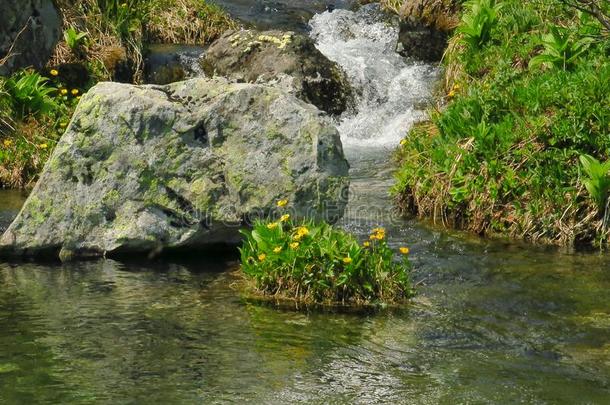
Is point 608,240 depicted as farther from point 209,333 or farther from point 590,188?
point 209,333

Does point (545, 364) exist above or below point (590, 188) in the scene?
below

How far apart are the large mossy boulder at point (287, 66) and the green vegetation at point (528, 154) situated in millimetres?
3860

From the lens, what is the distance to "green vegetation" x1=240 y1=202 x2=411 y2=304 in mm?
8844

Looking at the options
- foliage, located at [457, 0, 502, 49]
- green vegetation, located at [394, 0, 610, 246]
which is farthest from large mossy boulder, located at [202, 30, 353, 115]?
green vegetation, located at [394, 0, 610, 246]

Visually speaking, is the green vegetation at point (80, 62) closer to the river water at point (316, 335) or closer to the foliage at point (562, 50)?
the river water at point (316, 335)

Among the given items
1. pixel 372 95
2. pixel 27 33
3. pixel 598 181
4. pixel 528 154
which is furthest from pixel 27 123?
pixel 598 181

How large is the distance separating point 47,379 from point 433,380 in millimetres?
2528

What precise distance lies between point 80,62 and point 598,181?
9206mm

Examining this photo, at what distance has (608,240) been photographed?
1095 cm

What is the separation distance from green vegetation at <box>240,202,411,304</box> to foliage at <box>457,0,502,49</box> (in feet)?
22.0

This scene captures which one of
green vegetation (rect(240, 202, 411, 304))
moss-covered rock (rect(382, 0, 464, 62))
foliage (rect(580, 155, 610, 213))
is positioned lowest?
green vegetation (rect(240, 202, 411, 304))

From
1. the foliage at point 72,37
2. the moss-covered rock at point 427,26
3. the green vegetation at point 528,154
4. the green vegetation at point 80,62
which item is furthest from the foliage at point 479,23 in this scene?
the foliage at point 72,37

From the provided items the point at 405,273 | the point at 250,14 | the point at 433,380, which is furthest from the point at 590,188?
the point at 250,14

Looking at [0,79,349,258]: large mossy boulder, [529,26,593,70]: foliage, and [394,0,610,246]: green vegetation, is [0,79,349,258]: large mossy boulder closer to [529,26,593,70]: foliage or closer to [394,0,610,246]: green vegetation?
[394,0,610,246]: green vegetation
